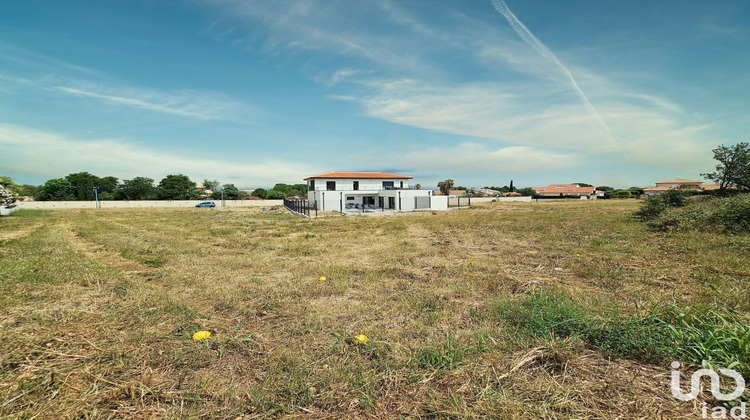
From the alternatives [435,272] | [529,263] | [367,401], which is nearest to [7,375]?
[367,401]

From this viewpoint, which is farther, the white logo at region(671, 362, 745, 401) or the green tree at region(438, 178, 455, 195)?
the green tree at region(438, 178, 455, 195)

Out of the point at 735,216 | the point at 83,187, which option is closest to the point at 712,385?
the point at 735,216

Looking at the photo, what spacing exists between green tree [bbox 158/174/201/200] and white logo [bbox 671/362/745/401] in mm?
74909

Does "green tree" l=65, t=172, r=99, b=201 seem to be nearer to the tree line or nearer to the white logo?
the tree line

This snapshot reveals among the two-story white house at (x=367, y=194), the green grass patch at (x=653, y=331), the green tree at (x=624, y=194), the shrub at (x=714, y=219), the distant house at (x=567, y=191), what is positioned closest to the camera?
the green grass patch at (x=653, y=331)

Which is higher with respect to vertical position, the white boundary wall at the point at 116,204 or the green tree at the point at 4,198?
the green tree at the point at 4,198

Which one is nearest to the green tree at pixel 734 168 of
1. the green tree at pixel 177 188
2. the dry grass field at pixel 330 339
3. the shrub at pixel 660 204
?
the shrub at pixel 660 204

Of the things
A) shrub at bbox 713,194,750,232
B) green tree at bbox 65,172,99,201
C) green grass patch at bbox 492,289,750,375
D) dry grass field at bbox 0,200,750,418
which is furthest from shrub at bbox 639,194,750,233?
green tree at bbox 65,172,99,201

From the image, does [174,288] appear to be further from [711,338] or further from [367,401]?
[711,338]

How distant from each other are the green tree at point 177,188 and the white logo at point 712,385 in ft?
246

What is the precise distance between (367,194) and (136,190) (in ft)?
161

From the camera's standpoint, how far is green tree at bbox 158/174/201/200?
2434 inches

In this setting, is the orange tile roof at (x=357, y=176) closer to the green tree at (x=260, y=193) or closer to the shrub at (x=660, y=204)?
the shrub at (x=660, y=204)

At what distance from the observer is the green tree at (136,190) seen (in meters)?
57.2
